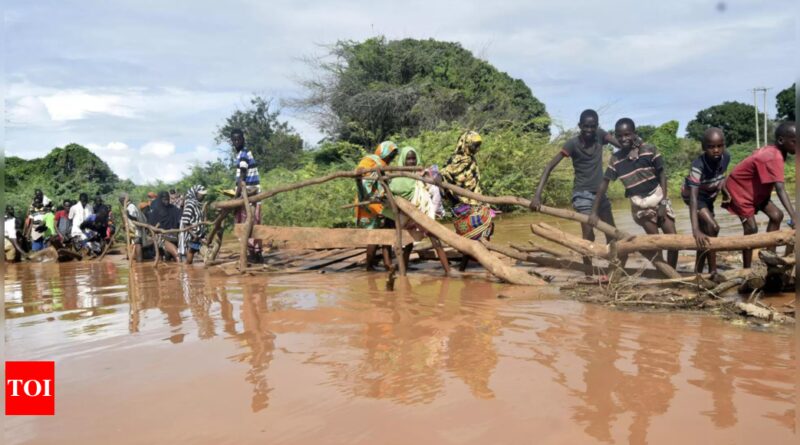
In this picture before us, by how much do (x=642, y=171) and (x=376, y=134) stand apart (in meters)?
16.6

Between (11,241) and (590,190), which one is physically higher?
(590,190)

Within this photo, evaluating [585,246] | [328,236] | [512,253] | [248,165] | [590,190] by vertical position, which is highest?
[248,165]

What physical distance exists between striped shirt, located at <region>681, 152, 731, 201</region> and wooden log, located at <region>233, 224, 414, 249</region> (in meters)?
3.01

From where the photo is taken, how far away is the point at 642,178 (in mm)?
5715

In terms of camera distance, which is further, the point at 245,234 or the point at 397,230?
the point at 245,234

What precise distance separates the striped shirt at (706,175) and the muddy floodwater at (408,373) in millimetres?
1456

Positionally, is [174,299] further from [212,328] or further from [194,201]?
[194,201]

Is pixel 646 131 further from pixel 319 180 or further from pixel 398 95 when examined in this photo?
pixel 319 180

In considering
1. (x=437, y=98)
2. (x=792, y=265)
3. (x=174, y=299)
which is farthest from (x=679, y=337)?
(x=437, y=98)

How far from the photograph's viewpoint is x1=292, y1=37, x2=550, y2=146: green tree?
21.3 metres

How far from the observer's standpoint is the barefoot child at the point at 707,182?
205 inches

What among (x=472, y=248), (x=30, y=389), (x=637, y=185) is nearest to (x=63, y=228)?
(x=472, y=248)

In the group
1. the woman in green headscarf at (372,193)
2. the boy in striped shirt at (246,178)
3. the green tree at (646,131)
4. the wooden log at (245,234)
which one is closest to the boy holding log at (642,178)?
the woman in green headscarf at (372,193)

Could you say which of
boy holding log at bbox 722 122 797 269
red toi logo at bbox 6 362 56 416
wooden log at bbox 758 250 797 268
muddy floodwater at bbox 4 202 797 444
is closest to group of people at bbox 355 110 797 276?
boy holding log at bbox 722 122 797 269
